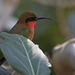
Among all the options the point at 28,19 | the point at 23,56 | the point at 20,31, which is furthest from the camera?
the point at 28,19

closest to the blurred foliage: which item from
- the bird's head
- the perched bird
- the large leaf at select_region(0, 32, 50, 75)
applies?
the perched bird

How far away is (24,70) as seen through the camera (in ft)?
3.33

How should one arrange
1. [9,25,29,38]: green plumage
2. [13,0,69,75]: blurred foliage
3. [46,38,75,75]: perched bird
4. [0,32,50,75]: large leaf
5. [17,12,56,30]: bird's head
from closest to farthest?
[0,32,50,75]: large leaf, [9,25,29,38]: green plumage, [17,12,56,30]: bird's head, [46,38,75,75]: perched bird, [13,0,69,75]: blurred foliage

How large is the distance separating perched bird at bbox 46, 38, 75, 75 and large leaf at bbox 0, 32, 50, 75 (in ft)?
5.18

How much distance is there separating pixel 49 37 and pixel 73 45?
12.7 feet

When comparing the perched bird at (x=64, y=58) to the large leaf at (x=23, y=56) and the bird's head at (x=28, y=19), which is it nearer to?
the bird's head at (x=28, y=19)

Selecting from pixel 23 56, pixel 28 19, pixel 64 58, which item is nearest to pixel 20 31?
pixel 28 19

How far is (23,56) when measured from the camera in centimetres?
104

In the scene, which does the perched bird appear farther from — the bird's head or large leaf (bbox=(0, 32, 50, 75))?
large leaf (bbox=(0, 32, 50, 75))

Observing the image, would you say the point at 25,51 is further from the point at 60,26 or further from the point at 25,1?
the point at 25,1

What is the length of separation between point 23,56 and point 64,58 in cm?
181

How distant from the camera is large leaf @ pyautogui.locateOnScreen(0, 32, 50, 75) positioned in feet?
3.32

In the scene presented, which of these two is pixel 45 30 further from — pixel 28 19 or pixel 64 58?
pixel 28 19

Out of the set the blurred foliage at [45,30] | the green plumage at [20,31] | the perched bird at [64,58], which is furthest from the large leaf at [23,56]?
the blurred foliage at [45,30]
